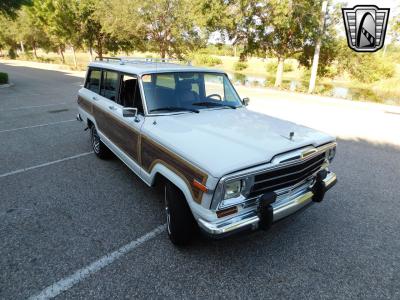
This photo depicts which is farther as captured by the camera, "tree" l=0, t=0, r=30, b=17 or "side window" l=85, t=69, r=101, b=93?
"tree" l=0, t=0, r=30, b=17

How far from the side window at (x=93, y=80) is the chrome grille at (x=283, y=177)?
3967 mm

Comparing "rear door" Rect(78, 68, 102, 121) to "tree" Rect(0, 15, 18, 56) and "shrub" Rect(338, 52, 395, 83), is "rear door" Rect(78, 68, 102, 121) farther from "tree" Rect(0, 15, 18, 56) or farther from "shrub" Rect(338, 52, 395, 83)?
"tree" Rect(0, 15, 18, 56)

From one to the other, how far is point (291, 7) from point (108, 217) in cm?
1610

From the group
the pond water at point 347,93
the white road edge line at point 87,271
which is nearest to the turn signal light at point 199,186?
the white road edge line at point 87,271

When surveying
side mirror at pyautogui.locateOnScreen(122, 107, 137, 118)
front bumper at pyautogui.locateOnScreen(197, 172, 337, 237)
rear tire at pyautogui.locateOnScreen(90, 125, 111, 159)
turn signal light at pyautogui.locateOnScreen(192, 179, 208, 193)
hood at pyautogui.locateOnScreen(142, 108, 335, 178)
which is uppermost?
side mirror at pyautogui.locateOnScreen(122, 107, 137, 118)

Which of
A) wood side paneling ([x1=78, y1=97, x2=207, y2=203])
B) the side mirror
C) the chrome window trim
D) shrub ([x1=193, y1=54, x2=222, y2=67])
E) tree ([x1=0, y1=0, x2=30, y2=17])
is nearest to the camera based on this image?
the chrome window trim

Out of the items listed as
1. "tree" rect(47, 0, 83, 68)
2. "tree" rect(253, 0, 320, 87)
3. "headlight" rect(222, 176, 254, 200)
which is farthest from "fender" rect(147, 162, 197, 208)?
"tree" rect(47, 0, 83, 68)

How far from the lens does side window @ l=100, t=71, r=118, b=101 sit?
14.7 ft

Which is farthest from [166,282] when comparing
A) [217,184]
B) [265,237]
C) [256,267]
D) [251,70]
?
[251,70]

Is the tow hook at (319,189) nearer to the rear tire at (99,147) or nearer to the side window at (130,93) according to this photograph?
the side window at (130,93)

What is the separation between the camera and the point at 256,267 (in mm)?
2932

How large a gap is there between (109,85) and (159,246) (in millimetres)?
2990

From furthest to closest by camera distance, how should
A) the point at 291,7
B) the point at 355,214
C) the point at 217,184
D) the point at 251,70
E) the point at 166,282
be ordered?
the point at 251,70 → the point at 291,7 → the point at 355,214 → the point at 166,282 → the point at 217,184

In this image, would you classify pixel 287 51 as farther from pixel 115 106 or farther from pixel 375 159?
pixel 115 106
